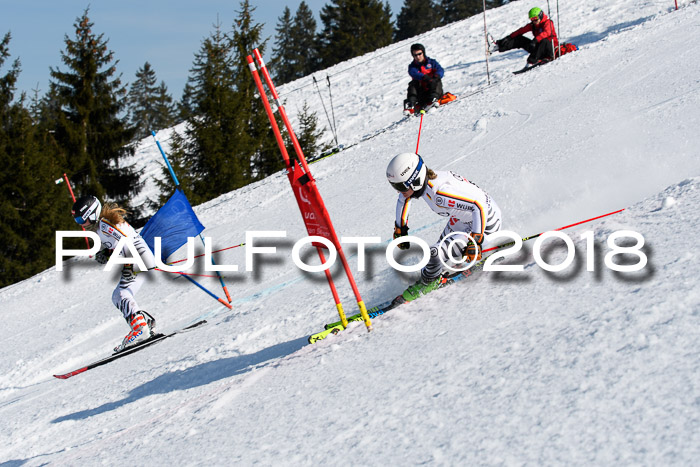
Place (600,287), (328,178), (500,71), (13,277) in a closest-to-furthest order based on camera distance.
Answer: (600,287), (328,178), (500,71), (13,277)

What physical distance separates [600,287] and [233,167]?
23843 mm

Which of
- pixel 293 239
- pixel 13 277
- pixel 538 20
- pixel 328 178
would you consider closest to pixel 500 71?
pixel 538 20

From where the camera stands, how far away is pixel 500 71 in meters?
19.2

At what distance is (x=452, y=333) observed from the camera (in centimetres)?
395

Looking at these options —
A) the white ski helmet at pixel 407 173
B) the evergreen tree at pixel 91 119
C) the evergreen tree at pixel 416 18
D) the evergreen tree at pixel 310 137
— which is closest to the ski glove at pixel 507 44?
the evergreen tree at pixel 310 137

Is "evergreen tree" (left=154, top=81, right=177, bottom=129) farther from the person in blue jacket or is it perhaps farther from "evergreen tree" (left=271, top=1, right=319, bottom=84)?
the person in blue jacket

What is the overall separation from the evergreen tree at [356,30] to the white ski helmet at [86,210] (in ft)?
164

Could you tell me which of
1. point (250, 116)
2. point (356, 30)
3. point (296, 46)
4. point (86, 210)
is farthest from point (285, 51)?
point (86, 210)

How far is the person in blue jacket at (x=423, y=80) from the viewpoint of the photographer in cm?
1395

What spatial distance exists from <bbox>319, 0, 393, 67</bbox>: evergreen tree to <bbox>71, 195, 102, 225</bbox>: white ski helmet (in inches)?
1963

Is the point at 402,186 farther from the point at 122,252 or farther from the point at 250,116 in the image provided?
the point at 250,116

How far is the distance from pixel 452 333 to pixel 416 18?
69.2 meters

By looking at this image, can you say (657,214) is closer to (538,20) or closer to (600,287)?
(600,287)

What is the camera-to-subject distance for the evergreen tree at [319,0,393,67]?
54997 millimetres
